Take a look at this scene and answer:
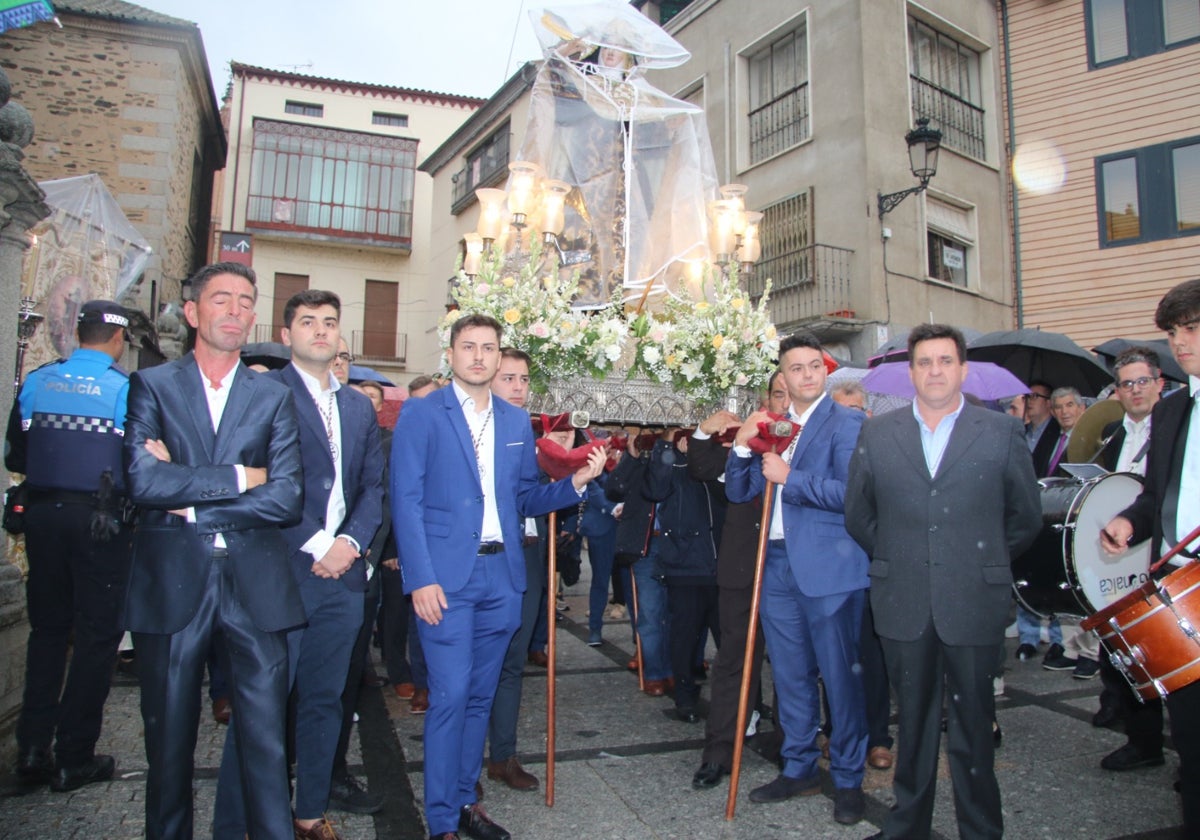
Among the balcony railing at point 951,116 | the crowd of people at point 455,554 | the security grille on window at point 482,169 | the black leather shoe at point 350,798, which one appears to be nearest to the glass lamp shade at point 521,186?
the crowd of people at point 455,554

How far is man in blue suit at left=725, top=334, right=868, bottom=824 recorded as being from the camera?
13.2 feet

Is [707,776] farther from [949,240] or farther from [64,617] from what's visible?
[949,240]

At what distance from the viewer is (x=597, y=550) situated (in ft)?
27.3

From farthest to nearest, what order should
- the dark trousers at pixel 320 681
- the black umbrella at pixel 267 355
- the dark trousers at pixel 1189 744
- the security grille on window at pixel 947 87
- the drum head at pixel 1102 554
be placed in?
the security grille on window at pixel 947 87, the black umbrella at pixel 267 355, the drum head at pixel 1102 554, the dark trousers at pixel 320 681, the dark trousers at pixel 1189 744

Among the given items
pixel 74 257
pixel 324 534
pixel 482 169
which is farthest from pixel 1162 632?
pixel 482 169

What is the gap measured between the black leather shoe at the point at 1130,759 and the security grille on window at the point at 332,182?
28.5 meters

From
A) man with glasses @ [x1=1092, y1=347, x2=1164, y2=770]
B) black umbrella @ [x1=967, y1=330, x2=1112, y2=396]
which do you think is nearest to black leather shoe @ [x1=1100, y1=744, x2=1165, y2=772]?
man with glasses @ [x1=1092, y1=347, x2=1164, y2=770]

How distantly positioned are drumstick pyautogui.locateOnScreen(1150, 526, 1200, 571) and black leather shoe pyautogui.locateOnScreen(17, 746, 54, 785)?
514cm

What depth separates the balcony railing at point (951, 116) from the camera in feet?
50.5

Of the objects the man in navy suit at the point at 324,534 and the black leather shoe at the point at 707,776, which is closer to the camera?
the man in navy suit at the point at 324,534

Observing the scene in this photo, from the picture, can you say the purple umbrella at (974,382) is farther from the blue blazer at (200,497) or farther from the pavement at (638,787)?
the blue blazer at (200,497)

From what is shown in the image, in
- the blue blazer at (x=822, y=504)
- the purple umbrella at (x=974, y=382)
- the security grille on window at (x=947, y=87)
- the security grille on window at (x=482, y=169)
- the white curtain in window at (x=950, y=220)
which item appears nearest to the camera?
the blue blazer at (x=822, y=504)

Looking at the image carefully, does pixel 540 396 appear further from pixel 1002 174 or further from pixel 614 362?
pixel 1002 174

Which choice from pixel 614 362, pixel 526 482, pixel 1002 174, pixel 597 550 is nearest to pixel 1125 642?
pixel 526 482
